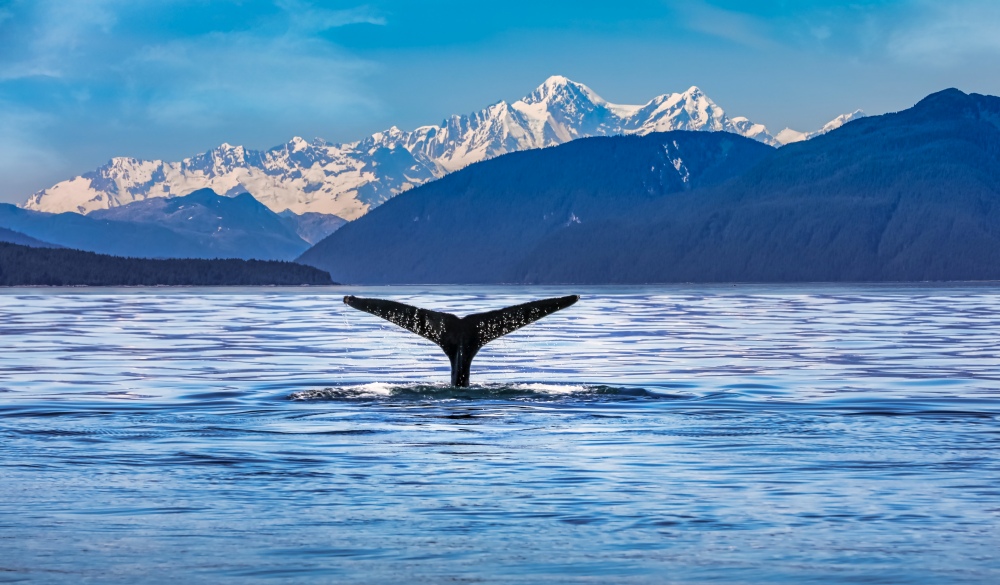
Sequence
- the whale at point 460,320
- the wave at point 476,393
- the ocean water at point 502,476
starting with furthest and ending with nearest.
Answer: the wave at point 476,393 → the whale at point 460,320 → the ocean water at point 502,476

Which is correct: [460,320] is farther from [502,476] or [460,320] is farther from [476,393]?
[502,476]

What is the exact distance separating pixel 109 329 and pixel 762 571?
2440 inches

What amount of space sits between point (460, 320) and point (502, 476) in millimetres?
9824

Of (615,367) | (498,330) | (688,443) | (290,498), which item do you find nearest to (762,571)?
(290,498)

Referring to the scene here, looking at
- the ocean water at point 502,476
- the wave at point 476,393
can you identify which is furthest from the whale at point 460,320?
the ocean water at point 502,476

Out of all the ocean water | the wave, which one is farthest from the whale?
the ocean water

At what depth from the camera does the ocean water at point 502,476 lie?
518 inches

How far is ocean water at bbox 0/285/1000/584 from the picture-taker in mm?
13156

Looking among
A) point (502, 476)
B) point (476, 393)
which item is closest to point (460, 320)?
point (476, 393)

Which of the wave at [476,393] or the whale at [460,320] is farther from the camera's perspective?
the wave at [476,393]

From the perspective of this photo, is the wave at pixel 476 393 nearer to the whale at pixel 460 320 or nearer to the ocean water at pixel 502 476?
the ocean water at pixel 502 476

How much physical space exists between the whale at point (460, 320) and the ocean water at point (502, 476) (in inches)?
44.2

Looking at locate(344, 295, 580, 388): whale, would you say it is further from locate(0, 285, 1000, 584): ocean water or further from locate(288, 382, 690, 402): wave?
locate(0, 285, 1000, 584): ocean water

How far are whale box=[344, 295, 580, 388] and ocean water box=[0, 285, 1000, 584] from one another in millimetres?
1123
